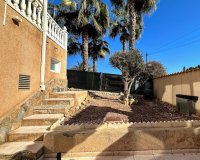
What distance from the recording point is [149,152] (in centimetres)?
393

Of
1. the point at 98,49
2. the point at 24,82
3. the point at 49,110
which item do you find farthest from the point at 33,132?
the point at 98,49

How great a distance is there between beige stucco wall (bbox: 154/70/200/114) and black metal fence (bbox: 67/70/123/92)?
11.8 feet

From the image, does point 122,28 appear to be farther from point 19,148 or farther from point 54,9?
point 19,148

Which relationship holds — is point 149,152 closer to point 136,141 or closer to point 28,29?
point 136,141

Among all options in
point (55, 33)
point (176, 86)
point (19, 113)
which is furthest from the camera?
point (176, 86)

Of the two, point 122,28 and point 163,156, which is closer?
point 163,156

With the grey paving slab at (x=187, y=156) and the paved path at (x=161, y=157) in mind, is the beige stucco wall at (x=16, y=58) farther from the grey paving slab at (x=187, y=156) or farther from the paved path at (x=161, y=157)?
the grey paving slab at (x=187, y=156)

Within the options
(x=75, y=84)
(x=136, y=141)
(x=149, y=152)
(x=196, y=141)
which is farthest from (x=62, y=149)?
(x=75, y=84)

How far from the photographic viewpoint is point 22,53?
5234 mm

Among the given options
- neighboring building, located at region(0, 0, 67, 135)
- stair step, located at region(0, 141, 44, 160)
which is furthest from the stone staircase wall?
stair step, located at region(0, 141, 44, 160)

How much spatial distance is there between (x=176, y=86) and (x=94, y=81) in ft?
23.7

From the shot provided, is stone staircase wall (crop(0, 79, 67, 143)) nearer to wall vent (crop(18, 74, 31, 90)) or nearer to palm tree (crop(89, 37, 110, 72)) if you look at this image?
wall vent (crop(18, 74, 31, 90))

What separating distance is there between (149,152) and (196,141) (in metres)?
1.00

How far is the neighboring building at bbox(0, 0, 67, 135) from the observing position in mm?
4355
